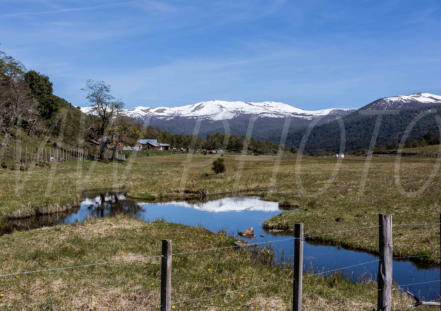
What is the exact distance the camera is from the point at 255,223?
27.0 metres

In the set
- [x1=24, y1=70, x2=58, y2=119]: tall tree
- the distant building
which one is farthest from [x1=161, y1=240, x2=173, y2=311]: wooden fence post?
the distant building

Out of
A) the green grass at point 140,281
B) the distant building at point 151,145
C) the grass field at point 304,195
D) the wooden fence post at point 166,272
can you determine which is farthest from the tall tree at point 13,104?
the distant building at point 151,145

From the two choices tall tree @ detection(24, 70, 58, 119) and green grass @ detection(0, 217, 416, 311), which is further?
tall tree @ detection(24, 70, 58, 119)

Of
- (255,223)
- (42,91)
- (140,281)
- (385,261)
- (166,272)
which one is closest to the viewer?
(166,272)

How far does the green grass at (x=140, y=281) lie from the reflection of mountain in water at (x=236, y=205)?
45.5 feet

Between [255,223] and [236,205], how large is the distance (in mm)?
8241

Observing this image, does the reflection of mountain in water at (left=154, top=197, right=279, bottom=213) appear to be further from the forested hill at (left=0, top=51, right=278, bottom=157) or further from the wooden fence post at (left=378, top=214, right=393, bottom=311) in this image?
the forested hill at (left=0, top=51, right=278, bottom=157)

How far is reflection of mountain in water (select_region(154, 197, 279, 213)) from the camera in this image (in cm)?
3288

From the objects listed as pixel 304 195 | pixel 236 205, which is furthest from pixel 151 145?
pixel 236 205

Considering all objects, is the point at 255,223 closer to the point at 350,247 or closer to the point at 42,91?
the point at 350,247

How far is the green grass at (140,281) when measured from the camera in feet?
35.2

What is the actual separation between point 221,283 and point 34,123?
79287mm

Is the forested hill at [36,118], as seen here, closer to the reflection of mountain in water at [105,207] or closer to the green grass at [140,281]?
the reflection of mountain in water at [105,207]

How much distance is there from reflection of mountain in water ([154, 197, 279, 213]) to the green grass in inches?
546
